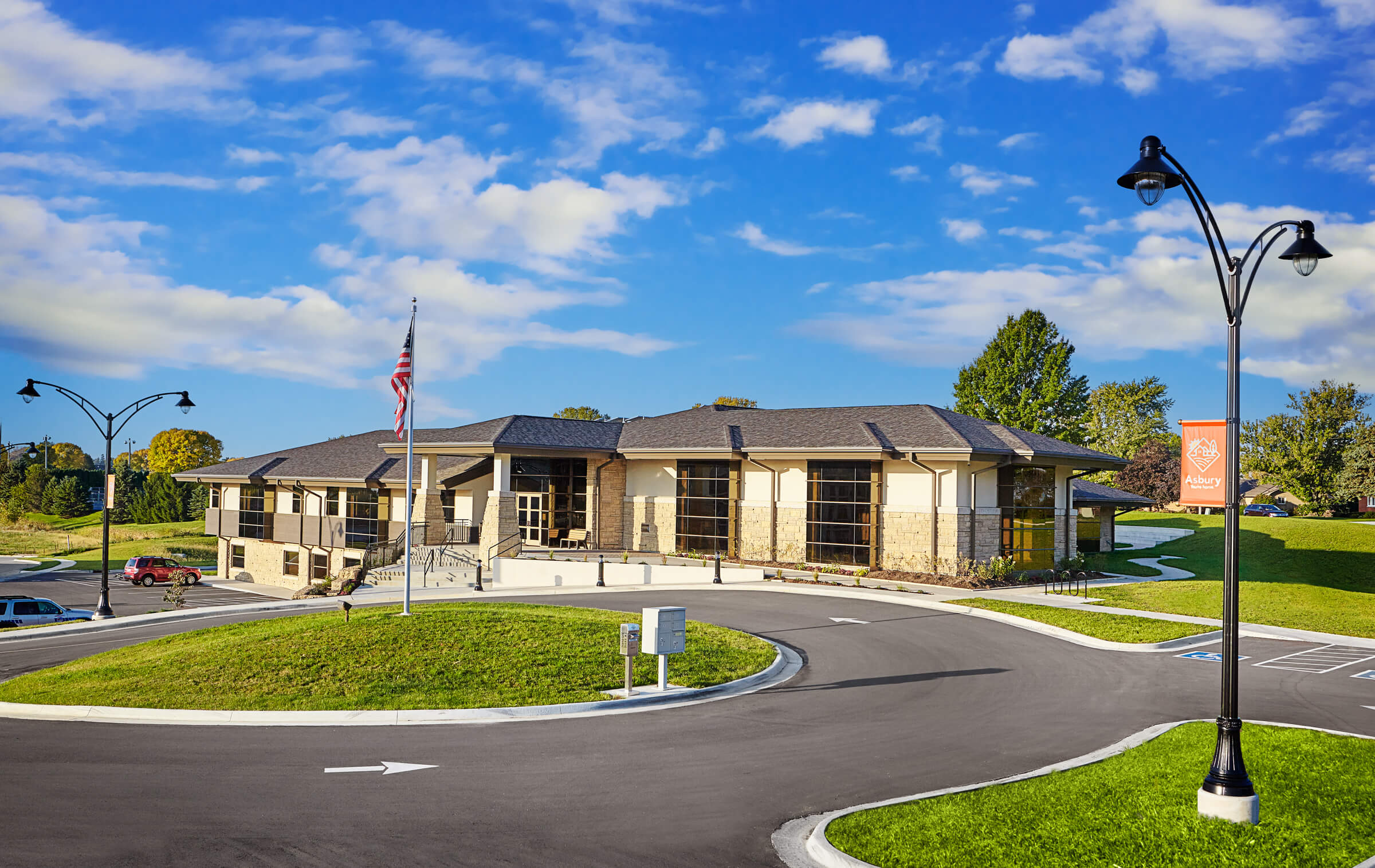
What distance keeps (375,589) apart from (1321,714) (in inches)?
1173

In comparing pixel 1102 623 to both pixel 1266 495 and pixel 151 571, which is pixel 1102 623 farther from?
→ pixel 1266 495

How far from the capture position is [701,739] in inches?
488

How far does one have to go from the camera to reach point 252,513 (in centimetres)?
5300

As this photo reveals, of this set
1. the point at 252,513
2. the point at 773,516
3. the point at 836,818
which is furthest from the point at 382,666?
the point at 252,513

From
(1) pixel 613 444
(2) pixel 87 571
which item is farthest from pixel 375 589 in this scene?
(2) pixel 87 571

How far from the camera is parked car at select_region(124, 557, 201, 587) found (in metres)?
50.8

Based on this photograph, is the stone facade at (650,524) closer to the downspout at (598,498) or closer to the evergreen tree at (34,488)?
the downspout at (598,498)

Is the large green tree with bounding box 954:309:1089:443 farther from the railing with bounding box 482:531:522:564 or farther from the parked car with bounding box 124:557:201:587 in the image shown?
the parked car with bounding box 124:557:201:587

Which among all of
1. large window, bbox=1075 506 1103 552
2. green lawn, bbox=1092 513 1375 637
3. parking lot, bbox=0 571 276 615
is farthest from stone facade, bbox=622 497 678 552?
large window, bbox=1075 506 1103 552

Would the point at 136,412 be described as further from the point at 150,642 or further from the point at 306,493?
the point at 306,493

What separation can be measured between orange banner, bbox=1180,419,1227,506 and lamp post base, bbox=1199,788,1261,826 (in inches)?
116

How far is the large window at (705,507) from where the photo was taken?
3953cm

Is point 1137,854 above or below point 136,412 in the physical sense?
below

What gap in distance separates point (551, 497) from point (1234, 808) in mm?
36736
